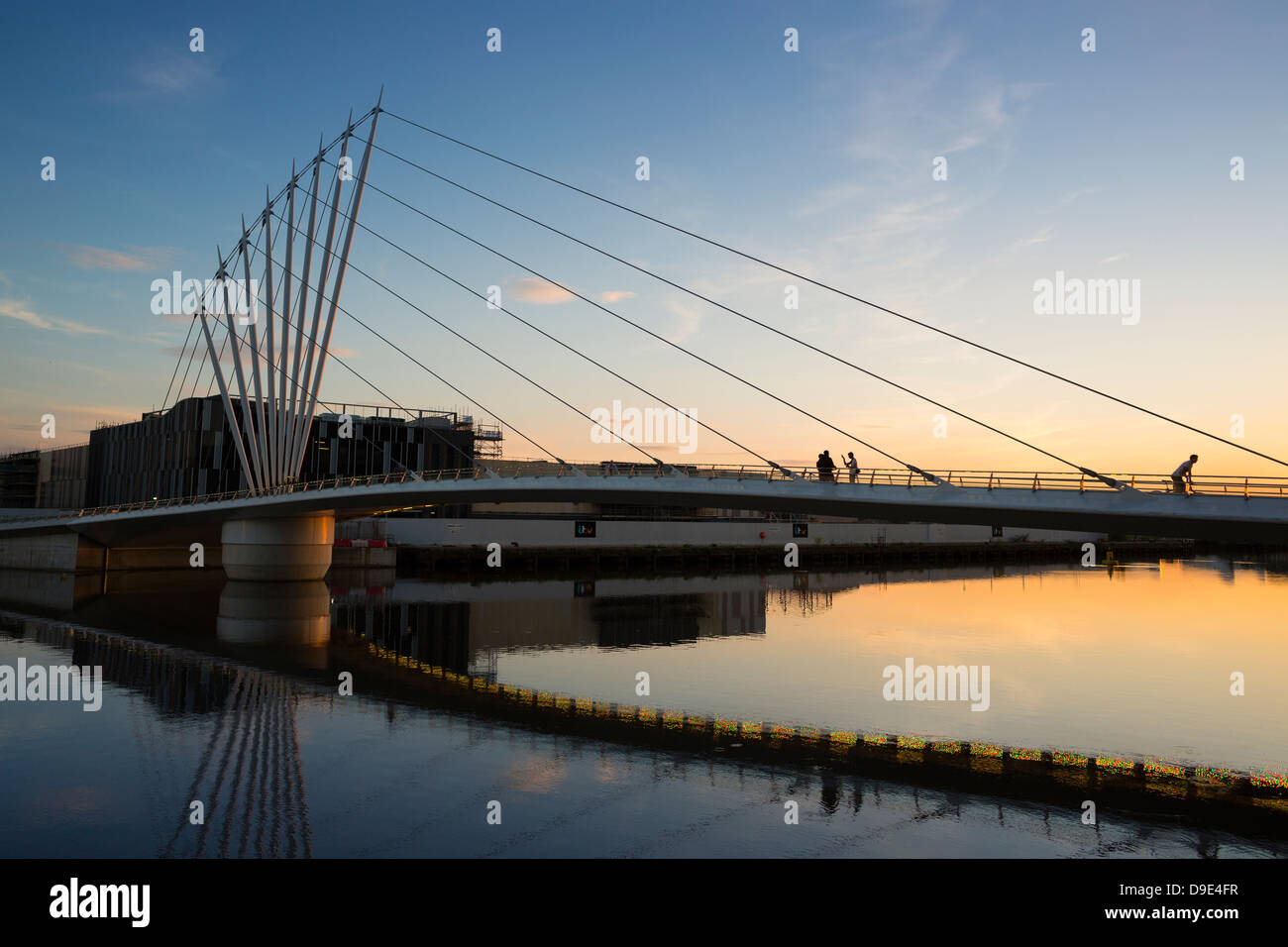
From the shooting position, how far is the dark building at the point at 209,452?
75.3m

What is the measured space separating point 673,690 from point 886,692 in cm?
528

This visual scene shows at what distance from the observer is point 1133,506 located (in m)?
22.3

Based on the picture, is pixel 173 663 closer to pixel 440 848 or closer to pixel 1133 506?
pixel 440 848

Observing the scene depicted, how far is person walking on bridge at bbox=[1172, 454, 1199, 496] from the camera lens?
22.0 m

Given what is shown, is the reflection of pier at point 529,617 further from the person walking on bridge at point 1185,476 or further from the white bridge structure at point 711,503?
the person walking on bridge at point 1185,476

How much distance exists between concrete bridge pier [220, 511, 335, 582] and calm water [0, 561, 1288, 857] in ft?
33.7

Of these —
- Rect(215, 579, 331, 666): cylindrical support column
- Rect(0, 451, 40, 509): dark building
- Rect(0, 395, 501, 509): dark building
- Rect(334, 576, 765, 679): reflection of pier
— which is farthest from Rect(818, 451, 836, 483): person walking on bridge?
Rect(0, 451, 40, 509): dark building

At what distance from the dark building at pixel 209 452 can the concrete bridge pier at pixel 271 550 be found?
13.9m

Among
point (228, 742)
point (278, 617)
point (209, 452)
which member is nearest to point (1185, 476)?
point (228, 742)

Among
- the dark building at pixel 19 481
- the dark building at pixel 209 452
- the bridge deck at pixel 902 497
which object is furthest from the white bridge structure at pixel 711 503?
the dark building at pixel 19 481

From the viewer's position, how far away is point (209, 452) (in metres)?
75.2

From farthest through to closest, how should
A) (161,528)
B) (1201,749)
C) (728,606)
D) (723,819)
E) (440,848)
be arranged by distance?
(161,528) → (728,606) → (1201,749) → (723,819) → (440,848)

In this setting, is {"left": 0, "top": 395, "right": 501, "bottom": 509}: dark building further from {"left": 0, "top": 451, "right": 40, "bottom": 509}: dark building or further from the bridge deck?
the bridge deck
